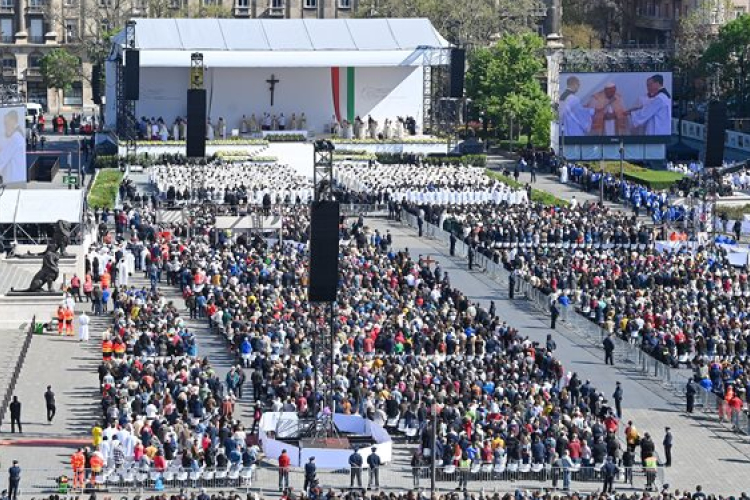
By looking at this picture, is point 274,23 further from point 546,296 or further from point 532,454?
point 532,454

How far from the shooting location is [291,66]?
120562 mm

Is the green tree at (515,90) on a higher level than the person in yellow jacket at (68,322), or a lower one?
higher

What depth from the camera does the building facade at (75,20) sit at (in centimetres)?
14212

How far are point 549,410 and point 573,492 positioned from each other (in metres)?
3.62

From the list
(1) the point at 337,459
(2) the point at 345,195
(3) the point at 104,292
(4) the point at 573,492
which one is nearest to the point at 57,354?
(3) the point at 104,292

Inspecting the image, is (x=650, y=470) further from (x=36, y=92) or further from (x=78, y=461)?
(x=36, y=92)

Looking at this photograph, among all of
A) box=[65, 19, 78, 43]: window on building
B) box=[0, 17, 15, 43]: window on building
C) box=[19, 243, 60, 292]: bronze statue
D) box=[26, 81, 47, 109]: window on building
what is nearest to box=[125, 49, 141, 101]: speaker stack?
box=[26, 81, 47, 109]: window on building

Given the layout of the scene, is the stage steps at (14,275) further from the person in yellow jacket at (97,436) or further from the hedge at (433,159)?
the hedge at (433,159)

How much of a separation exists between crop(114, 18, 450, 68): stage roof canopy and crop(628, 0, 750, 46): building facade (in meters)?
20.3

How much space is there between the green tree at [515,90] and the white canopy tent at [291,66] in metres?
2.76

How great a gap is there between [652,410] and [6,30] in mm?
87186

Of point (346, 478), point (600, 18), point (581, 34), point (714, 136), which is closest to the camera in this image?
point (346, 478)

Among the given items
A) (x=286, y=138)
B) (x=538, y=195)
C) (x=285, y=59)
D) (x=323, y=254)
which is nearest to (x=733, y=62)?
(x=285, y=59)

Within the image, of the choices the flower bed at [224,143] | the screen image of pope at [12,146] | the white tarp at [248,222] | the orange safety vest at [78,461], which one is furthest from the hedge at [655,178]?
the orange safety vest at [78,461]
